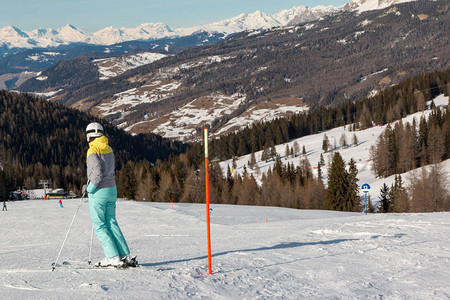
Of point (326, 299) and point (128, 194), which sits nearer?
point (326, 299)

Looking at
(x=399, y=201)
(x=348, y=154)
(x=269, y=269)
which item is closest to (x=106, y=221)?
(x=269, y=269)

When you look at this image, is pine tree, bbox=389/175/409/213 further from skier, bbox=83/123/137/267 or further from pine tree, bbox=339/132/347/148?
pine tree, bbox=339/132/347/148

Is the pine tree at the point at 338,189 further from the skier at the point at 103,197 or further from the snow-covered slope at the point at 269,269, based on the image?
the skier at the point at 103,197

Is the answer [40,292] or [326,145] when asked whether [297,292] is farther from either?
[326,145]

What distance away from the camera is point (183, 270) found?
759 cm

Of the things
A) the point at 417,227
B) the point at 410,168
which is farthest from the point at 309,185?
the point at 417,227

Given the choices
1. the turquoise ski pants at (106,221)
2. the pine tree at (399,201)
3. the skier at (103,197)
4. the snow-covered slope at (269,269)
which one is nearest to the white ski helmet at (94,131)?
the skier at (103,197)

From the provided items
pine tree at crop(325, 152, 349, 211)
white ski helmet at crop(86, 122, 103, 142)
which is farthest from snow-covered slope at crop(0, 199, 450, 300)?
pine tree at crop(325, 152, 349, 211)

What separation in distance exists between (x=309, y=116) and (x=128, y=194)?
410 ft

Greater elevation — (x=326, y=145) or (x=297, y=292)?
(x=326, y=145)

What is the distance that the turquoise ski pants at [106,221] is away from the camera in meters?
7.67

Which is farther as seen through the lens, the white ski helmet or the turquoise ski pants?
the white ski helmet

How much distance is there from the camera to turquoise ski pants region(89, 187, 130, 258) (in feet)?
25.2

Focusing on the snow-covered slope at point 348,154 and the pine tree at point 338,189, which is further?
the snow-covered slope at point 348,154
